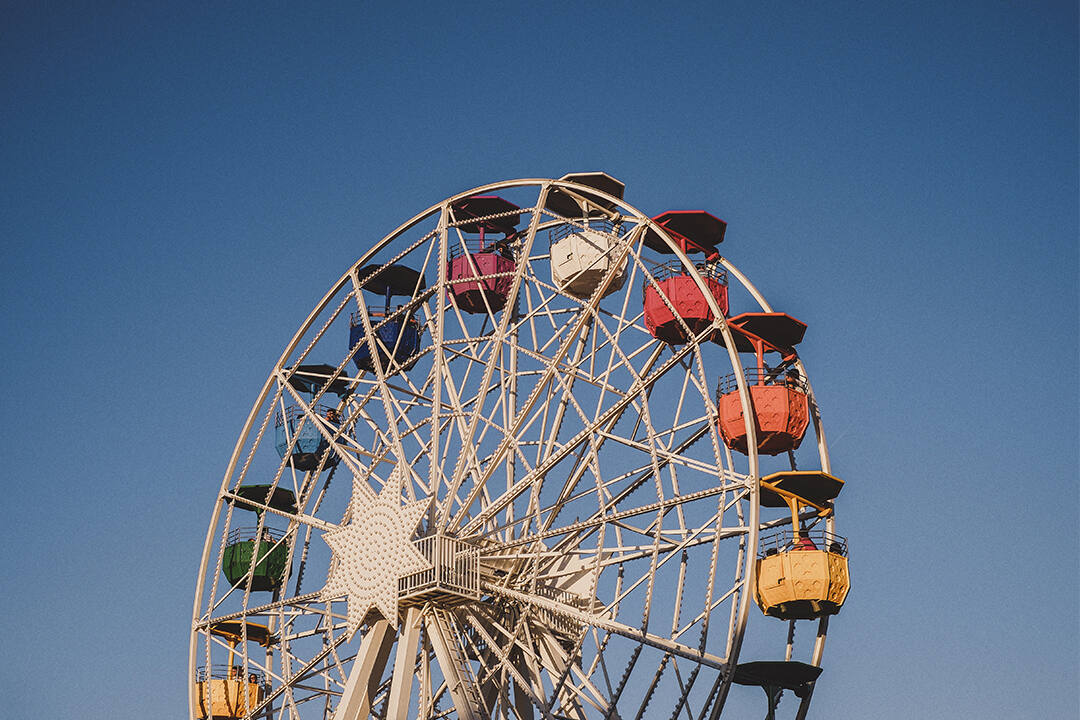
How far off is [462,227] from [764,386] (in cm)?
746

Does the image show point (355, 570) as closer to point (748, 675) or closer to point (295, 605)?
point (295, 605)

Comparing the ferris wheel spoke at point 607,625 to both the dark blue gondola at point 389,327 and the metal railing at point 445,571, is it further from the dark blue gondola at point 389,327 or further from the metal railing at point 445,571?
the dark blue gondola at point 389,327

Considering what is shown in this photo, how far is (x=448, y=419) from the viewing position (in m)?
28.0

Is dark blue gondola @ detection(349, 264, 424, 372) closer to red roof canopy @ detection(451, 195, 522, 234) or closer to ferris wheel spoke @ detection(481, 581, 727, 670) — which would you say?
red roof canopy @ detection(451, 195, 522, 234)

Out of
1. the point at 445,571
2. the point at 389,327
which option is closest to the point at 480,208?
the point at 389,327

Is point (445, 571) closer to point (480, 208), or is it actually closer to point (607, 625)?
point (607, 625)

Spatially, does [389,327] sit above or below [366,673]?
above

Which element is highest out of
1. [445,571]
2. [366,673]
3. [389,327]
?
[389,327]

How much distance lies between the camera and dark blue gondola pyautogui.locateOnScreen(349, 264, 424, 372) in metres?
30.3

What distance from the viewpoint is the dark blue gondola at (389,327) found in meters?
30.3

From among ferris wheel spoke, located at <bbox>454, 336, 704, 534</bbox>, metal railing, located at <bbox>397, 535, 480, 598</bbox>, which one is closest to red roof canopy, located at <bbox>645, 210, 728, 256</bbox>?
ferris wheel spoke, located at <bbox>454, 336, 704, 534</bbox>

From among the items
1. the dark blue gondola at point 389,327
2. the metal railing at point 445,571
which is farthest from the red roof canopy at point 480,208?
the metal railing at point 445,571

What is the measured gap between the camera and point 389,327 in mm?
30844

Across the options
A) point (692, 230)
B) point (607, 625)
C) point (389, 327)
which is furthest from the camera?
point (389, 327)
